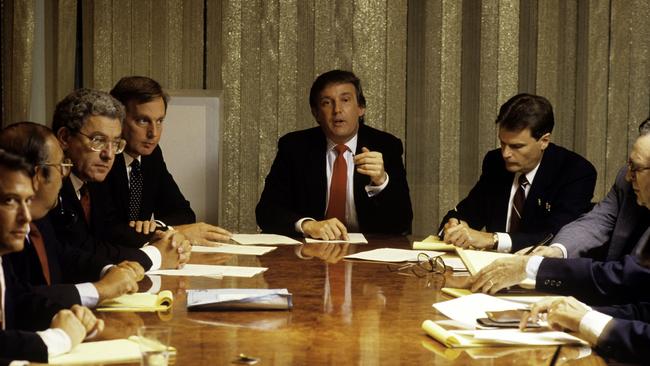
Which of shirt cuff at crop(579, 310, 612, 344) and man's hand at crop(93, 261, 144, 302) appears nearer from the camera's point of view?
shirt cuff at crop(579, 310, 612, 344)

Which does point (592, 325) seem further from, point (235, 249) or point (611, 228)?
point (235, 249)

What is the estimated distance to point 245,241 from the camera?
4227 millimetres

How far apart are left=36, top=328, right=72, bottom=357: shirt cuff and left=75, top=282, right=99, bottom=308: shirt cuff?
535mm

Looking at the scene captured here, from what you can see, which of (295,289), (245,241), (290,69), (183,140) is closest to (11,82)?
(183,140)

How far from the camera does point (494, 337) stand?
2287 millimetres

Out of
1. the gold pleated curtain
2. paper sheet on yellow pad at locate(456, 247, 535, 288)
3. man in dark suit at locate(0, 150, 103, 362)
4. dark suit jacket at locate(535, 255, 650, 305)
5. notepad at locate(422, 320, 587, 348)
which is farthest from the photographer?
the gold pleated curtain

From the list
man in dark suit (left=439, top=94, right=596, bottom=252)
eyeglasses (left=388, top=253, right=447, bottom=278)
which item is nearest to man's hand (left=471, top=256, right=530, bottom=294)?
eyeglasses (left=388, top=253, right=447, bottom=278)

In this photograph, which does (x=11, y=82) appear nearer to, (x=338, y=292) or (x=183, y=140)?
(x=183, y=140)

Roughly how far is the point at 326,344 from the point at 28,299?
2.54ft

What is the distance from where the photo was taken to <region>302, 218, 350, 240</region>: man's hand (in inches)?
170

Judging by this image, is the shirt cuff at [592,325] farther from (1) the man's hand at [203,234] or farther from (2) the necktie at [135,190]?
(2) the necktie at [135,190]

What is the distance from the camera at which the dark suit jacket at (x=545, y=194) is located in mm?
4473

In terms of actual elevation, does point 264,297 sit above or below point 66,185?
below

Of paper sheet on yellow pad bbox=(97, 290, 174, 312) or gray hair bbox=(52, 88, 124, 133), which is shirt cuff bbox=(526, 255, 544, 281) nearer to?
paper sheet on yellow pad bbox=(97, 290, 174, 312)
